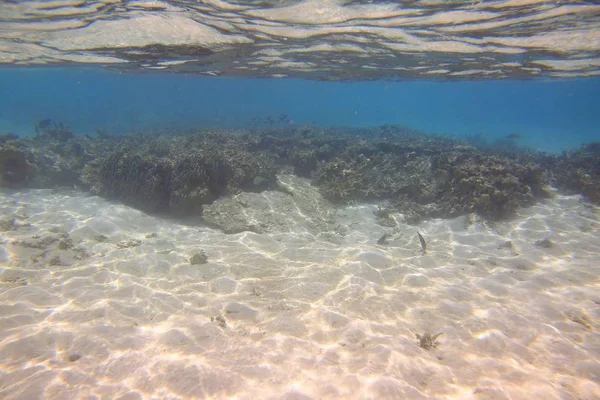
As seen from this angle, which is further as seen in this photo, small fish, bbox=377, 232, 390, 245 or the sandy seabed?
small fish, bbox=377, 232, 390, 245

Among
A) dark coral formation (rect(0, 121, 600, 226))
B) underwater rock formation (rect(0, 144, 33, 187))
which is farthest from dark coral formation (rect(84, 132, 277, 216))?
underwater rock formation (rect(0, 144, 33, 187))

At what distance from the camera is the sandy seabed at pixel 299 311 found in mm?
3633

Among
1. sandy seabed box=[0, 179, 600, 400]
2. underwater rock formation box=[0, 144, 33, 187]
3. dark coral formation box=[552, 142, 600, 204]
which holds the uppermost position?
dark coral formation box=[552, 142, 600, 204]

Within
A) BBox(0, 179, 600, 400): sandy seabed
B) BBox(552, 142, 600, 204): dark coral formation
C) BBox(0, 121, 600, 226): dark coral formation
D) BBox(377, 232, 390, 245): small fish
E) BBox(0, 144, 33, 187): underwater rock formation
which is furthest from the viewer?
BBox(0, 144, 33, 187): underwater rock formation

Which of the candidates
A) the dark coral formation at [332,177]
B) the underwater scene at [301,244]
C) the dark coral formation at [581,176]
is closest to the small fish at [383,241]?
the underwater scene at [301,244]

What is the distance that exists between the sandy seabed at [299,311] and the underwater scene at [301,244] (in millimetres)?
38

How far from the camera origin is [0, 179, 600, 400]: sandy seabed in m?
3.63

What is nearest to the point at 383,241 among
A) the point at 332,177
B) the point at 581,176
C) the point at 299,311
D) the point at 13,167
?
the point at 299,311

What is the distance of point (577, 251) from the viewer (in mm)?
7453

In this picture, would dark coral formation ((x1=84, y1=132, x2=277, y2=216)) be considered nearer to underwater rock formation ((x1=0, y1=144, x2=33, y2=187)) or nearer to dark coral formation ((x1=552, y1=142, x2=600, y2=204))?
underwater rock formation ((x1=0, y1=144, x2=33, y2=187))

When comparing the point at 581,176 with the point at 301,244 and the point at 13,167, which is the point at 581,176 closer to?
the point at 301,244

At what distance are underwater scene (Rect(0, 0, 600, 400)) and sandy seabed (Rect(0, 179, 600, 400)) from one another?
0.12 feet

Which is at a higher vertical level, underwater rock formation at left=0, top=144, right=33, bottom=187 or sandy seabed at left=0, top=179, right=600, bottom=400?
sandy seabed at left=0, top=179, right=600, bottom=400

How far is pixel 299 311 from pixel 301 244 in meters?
2.99
